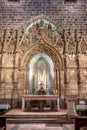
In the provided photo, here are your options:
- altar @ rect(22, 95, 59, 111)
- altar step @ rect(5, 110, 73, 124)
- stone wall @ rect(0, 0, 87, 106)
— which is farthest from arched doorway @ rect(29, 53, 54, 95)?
altar step @ rect(5, 110, 73, 124)

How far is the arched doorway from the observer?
1703 centimetres

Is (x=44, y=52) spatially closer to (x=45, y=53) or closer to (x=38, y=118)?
(x=45, y=53)

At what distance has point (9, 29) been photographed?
56.7 ft

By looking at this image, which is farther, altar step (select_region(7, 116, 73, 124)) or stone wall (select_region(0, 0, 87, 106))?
stone wall (select_region(0, 0, 87, 106))

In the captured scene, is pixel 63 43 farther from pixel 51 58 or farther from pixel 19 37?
pixel 19 37

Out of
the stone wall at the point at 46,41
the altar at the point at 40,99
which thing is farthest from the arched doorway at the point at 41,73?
the altar at the point at 40,99

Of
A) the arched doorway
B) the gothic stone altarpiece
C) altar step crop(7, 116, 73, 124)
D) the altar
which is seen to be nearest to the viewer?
altar step crop(7, 116, 73, 124)

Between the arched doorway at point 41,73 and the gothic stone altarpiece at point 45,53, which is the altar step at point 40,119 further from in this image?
the arched doorway at point 41,73

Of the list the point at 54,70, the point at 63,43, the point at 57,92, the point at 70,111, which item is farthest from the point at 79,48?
the point at 70,111

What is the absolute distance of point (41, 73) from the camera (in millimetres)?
17406

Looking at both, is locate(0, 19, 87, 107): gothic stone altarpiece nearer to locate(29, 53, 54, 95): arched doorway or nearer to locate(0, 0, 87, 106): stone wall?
locate(0, 0, 87, 106): stone wall

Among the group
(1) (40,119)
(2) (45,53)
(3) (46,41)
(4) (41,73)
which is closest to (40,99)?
(1) (40,119)

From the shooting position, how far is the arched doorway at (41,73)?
55.9 feet

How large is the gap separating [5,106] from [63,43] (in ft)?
20.4
